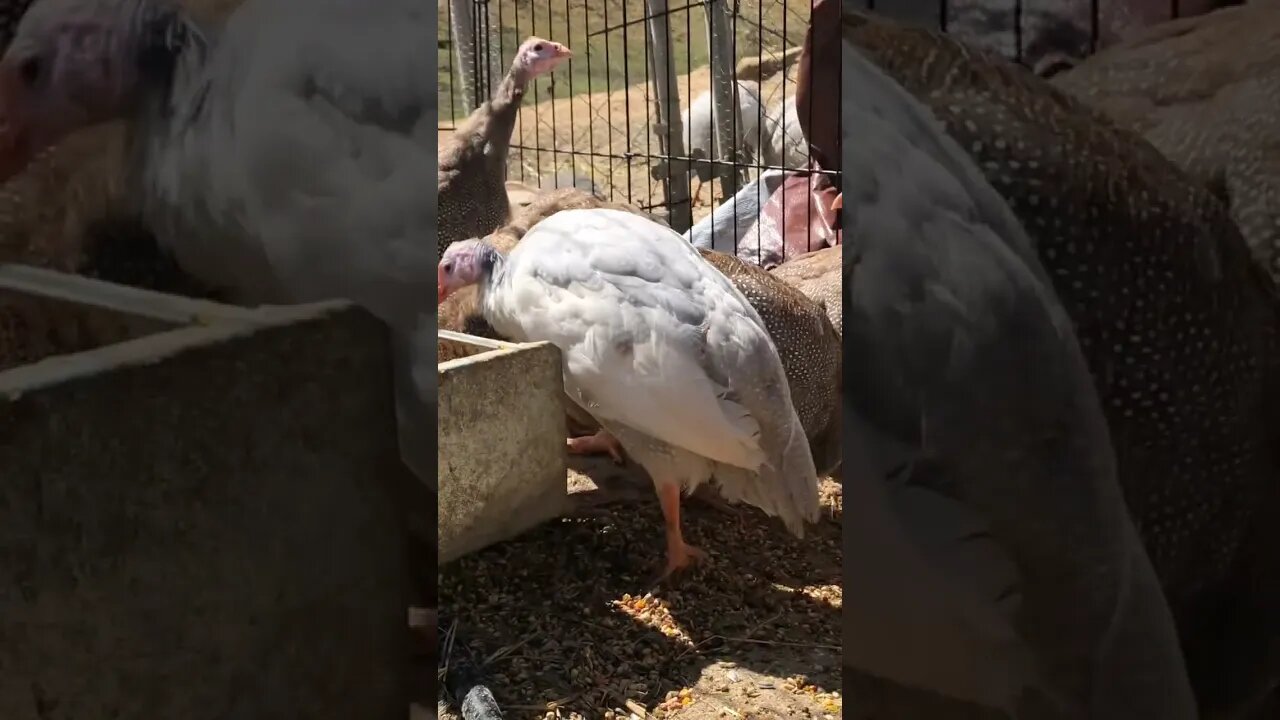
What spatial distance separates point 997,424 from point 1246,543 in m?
0.28

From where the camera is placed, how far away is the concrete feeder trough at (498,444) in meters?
1.76

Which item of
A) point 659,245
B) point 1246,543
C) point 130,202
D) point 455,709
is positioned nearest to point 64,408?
point 130,202

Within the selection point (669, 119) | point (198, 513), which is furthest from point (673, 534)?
point (198, 513)

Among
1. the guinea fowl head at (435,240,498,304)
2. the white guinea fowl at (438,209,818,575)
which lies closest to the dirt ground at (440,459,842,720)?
the white guinea fowl at (438,209,818,575)

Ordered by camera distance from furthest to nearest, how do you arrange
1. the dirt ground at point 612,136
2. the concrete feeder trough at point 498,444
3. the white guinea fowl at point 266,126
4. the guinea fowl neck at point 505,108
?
the dirt ground at point 612,136
the guinea fowl neck at point 505,108
the concrete feeder trough at point 498,444
the white guinea fowl at point 266,126

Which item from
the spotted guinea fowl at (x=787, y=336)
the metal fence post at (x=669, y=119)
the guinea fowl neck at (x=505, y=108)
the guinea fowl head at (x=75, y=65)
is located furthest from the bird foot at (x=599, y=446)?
the guinea fowl head at (x=75, y=65)

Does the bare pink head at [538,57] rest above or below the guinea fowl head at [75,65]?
below

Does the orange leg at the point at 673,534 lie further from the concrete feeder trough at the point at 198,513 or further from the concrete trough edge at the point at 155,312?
the concrete trough edge at the point at 155,312

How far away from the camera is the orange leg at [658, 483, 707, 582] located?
1837 mm

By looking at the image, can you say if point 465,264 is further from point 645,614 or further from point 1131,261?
point 1131,261

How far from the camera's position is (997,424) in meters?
1.11

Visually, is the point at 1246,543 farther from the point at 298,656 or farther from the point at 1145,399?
the point at 298,656

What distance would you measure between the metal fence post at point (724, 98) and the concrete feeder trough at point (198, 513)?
98 centimetres

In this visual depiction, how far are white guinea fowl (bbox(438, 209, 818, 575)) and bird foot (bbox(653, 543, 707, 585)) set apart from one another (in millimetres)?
132
